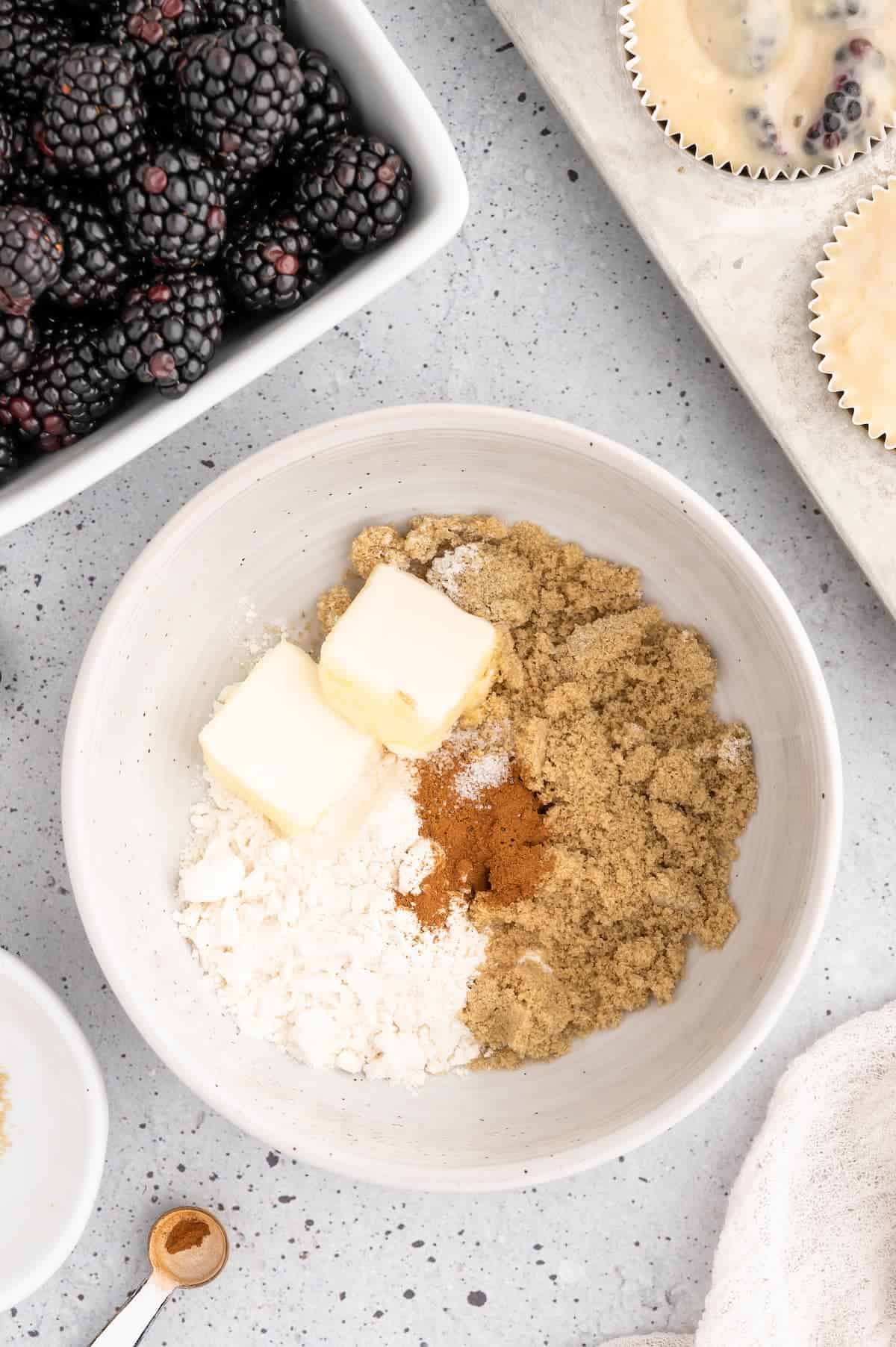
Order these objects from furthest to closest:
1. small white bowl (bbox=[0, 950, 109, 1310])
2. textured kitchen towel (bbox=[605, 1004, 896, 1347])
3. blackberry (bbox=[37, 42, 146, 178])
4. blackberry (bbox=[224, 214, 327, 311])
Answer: textured kitchen towel (bbox=[605, 1004, 896, 1347]) → small white bowl (bbox=[0, 950, 109, 1310]) → blackberry (bbox=[224, 214, 327, 311]) → blackberry (bbox=[37, 42, 146, 178])

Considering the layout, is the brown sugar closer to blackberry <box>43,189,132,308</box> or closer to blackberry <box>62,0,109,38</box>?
blackberry <box>43,189,132,308</box>

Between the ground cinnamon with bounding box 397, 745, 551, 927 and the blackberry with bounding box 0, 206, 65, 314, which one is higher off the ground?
the blackberry with bounding box 0, 206, 65, 314

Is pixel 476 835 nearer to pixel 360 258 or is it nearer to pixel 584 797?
pixel 584 797

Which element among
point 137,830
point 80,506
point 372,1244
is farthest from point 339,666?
point 372,1244

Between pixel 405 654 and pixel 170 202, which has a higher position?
pixel 170 202

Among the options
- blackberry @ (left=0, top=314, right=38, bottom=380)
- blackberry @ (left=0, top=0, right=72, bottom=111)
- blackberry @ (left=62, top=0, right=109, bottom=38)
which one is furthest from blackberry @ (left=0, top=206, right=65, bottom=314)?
blackberry @ (left=62, top=0, right=109, bottom=38)

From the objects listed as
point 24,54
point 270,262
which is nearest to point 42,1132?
point 270,262

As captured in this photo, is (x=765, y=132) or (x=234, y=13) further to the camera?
(x=765, y=132)
